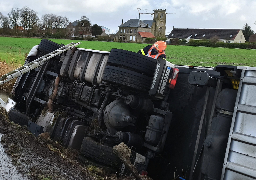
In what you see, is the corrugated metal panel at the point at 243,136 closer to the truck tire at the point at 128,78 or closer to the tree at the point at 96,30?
the truck tire at the point at 128,78

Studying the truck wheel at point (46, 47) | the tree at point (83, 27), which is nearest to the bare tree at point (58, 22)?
the tree at point (83, 27)

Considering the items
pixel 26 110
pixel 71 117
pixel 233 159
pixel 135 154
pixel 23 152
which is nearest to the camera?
pixel 233 159

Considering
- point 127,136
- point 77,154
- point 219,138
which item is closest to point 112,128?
point 127,136

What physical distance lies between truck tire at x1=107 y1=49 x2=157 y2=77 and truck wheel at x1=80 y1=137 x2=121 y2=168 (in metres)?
1.09

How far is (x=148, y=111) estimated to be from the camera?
407cm

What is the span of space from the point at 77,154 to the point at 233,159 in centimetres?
216

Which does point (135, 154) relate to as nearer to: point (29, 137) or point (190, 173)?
point (190, 173)

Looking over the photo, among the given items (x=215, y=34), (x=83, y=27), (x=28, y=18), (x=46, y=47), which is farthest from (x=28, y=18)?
(x=46, y=47)

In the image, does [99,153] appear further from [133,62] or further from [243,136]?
[243,136]

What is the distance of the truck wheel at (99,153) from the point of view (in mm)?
3727

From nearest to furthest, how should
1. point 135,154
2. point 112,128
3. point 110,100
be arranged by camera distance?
point 135,154 → point 112,128 → point 110,100

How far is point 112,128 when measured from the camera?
164 inches

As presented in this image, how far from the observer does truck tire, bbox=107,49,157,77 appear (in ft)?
13.4

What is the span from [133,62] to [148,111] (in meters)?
0.68
